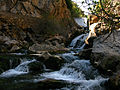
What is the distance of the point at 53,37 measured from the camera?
18906mm

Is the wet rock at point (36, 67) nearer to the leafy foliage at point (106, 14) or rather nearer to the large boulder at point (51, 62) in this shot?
the large boulder at point (51, 62)

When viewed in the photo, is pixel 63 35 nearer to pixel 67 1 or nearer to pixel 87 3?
pixel 67 1

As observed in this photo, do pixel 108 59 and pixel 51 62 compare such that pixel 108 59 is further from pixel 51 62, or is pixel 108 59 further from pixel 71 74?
pixel 51 62

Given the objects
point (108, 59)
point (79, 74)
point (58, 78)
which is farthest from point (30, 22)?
point (108, 59)

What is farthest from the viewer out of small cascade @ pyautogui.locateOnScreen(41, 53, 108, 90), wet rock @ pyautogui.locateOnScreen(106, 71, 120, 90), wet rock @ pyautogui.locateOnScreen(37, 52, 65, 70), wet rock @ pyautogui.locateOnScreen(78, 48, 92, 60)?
wet rock @ pyautogui.locateOnScreen(78, 48, 92, 60)

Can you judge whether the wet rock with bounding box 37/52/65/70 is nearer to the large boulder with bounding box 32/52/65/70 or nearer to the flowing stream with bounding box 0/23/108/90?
the large boulder with bounding box 32/52/65/70

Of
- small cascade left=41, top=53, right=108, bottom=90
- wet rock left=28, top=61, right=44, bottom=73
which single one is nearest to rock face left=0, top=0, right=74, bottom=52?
wet rock left=28, top=61, right=44, bottom=73

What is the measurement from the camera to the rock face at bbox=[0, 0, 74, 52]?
50.5 feet

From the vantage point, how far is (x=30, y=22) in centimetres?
1812

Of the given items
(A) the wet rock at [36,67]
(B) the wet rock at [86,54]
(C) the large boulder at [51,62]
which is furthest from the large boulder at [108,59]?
(A) the wet rock at [36,67]

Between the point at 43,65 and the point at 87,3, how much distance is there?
17.6 feet

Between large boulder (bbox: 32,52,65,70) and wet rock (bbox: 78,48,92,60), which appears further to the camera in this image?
wet rock (bbox: 78,48,92,60)

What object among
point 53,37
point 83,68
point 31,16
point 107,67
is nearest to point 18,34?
point 31,16

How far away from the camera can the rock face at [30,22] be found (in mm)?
15391
